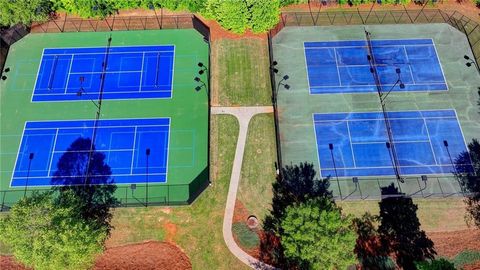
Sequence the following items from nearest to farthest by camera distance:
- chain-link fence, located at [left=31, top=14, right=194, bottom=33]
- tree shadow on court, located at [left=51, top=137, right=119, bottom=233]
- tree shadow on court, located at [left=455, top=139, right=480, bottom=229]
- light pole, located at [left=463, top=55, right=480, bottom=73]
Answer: tree shadow on court, located at [left=51, top=137, right=119, bottom=233]
tree shadow on court, located at [left=455, top=139, right=480, bottom=229]
light pole, located at [left=463, top=55, right=480, bottom=73]
chain-link fence, located at [left=31, top=14, right=194, bottom=33]

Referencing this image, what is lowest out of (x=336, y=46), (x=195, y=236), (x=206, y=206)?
(x=195, y=236)

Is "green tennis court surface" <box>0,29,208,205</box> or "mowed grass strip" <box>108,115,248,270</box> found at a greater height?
"green tennis court surface" <box>0,29,208,205</box>

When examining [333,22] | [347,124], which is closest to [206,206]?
[347,124]

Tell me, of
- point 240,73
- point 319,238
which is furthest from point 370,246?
point 240,73

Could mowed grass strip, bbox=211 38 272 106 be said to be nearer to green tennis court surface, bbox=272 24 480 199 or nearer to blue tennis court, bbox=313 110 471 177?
green tennis court surface, bbox=272 24 480 199

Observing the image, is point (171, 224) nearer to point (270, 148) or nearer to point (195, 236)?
point (195, 236)

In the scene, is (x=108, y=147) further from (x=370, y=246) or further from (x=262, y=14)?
(x=370, y=246)

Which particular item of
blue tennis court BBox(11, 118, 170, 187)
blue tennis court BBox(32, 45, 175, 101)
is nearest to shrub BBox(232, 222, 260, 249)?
blue tennis court BBox(11, 118, 170, 187)
